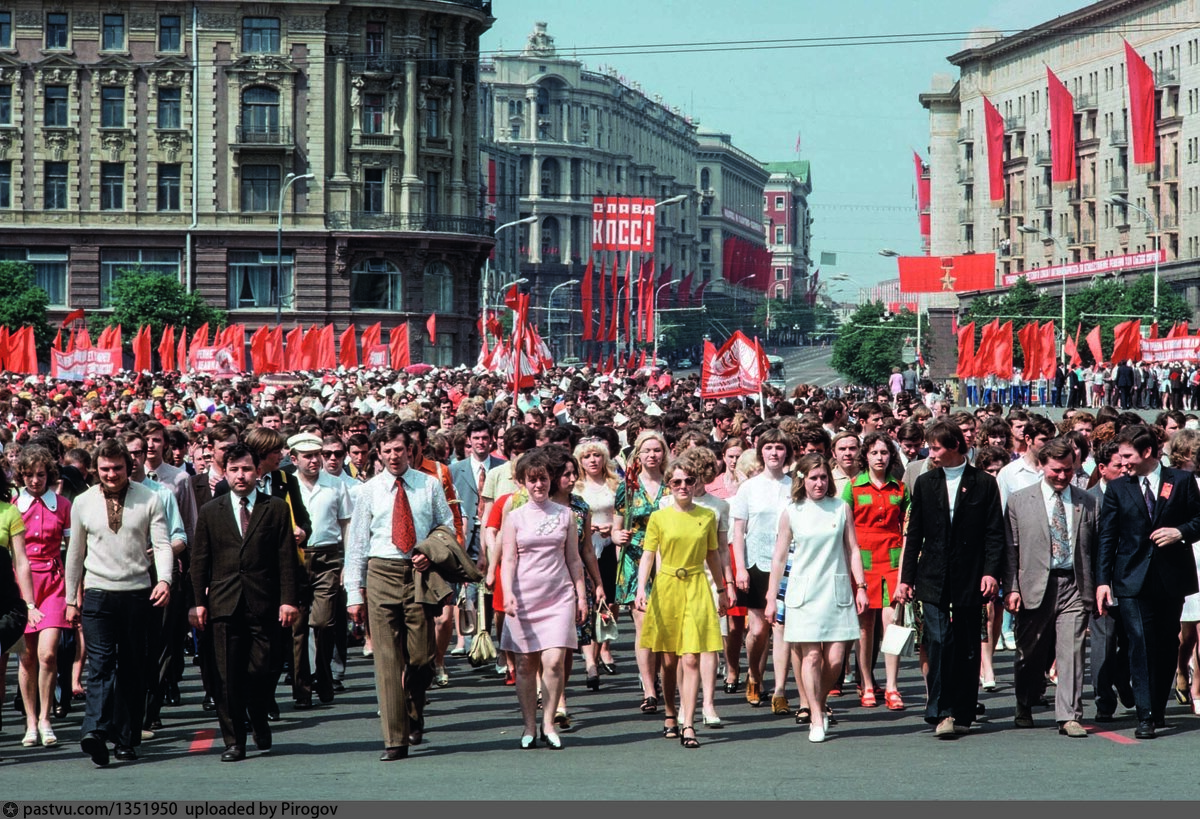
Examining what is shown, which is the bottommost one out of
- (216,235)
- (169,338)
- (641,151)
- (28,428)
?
(28,428)

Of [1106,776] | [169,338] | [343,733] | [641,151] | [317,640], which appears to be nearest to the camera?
[1106,776]

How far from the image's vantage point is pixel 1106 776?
1000cm

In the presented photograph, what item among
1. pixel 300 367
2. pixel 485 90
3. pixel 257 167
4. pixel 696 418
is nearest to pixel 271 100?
pixel 257 167

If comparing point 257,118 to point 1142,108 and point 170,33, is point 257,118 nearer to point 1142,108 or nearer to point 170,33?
point 170,33

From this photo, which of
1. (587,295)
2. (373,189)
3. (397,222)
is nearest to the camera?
(397,222)

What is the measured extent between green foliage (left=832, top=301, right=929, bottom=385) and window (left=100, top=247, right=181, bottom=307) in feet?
150

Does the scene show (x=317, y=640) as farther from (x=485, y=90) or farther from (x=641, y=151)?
(x=641, y=151)

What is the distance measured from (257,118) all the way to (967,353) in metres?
34.7

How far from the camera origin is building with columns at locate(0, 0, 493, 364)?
7062cm

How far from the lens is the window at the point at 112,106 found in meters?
71.1

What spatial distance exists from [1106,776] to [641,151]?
168 meters

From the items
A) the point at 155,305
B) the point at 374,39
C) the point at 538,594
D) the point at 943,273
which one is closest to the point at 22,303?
the point at 155,305

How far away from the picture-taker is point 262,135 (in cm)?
7112

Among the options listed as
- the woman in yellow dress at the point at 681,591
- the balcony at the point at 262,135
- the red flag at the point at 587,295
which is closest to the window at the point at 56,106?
the balcony at the point at 262,135
